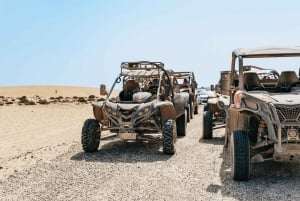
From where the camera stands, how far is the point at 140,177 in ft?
23.4

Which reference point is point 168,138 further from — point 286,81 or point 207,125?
point 207,125

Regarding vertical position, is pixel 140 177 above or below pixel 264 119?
below

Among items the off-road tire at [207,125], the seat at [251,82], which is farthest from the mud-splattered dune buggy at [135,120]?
the seat at [251,82]

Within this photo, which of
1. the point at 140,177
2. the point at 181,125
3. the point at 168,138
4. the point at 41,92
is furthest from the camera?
the point at 41,92

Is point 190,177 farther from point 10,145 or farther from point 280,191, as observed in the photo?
point 10,145

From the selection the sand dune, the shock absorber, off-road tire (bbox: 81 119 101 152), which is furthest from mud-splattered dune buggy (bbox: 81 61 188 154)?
the sand dune

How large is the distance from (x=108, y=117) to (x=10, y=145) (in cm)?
343

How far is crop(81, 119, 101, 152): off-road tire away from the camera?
9531 millimetres

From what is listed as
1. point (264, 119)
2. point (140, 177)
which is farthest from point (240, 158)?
point (140, 177)

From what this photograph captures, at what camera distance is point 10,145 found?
11695 mm

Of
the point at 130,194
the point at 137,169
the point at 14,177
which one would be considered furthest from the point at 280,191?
the point at 14,177

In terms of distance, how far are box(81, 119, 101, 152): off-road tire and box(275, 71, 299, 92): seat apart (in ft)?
12.9

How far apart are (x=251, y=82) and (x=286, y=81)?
0.63 meters

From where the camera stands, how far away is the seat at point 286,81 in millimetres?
8016
